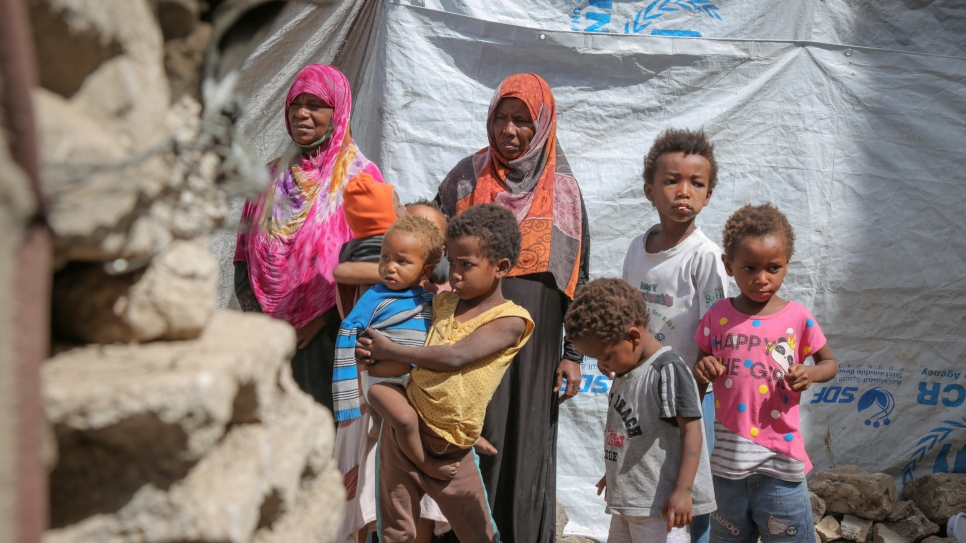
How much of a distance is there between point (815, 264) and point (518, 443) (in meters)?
2.21

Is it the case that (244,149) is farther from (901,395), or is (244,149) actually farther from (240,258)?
(901,395)

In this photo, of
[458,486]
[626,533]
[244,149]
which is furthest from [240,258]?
[244,149]

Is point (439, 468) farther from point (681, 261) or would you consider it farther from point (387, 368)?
point (681, 261)

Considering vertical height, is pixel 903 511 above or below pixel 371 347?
below

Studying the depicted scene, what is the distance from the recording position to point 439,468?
2.44 m

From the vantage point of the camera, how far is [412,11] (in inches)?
163

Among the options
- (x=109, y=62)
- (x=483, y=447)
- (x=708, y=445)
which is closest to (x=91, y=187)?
(x=109, y=62)

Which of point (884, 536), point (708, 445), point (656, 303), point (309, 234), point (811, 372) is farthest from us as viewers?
point (884, 536)

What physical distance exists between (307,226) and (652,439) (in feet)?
5.38

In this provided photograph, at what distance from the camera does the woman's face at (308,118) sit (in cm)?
329

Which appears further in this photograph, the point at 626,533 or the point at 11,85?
the point at 626,533

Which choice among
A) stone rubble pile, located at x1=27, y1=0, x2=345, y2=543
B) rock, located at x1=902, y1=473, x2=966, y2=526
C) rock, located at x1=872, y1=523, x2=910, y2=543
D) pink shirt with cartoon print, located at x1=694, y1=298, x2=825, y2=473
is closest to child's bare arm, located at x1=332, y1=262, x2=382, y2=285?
pink shirt with cartoon print, located at x1=694, y1=298, x2=825, y2=473

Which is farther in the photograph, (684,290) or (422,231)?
(684,290)

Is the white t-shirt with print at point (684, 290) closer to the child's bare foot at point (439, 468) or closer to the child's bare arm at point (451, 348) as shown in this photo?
the child's bare arm at point (451, 348)
